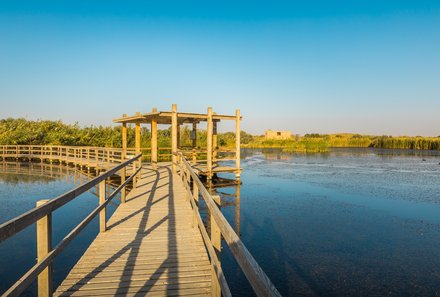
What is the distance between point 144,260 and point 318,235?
5.76m

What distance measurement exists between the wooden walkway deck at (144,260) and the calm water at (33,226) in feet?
4.77

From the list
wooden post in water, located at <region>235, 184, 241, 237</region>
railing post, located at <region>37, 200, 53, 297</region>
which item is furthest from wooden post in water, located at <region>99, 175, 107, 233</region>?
wooden post in water, located at <region>235, 184, 241, 237</region>

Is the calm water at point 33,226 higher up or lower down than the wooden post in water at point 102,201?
lower down

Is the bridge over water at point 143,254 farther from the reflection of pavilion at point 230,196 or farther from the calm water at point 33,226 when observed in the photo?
the reflection of pavilion at point 230,196

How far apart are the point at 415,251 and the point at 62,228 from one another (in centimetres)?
933

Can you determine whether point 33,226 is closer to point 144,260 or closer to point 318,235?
point 144,260

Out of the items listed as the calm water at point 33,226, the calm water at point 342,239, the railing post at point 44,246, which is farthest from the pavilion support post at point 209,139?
the railing post at point 44,246

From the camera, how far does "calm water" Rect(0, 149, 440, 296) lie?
18.5 feet

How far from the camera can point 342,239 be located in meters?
7.96

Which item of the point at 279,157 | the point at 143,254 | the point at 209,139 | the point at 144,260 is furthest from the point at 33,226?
the point at 279,157

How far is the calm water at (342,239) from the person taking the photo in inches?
221

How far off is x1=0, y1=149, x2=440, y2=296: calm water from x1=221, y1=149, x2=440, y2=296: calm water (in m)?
0.02

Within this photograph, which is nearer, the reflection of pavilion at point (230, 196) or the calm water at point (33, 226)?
the calm water at point (33, 226)

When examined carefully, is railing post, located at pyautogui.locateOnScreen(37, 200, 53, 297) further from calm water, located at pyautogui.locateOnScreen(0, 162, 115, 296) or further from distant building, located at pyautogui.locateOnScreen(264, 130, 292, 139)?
distant building, located at pyautogui.locateOnScreen(264, 130, 292, 139)
